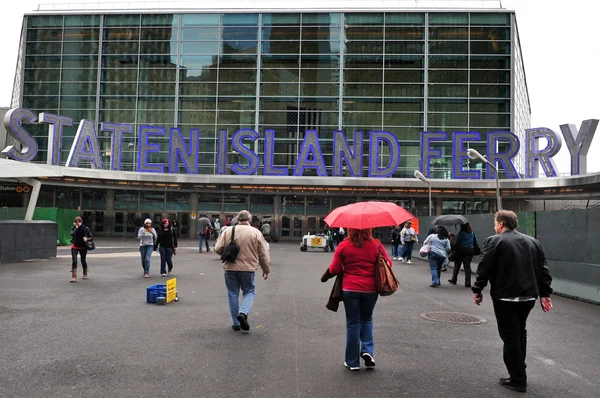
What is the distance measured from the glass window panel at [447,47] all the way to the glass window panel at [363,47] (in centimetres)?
462

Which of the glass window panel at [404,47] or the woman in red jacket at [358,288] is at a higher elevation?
the glass window panel at [404,47]

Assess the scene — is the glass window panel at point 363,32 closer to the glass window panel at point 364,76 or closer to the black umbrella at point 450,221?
the glass window panel at point 364,76

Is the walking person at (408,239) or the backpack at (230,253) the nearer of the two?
the backpack at (230,253)

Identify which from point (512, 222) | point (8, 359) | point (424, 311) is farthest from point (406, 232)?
point (8, 359)

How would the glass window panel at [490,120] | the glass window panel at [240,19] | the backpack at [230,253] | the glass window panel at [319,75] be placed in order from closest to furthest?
the backpack at [230,253], the glass window panel at [490,120], the glass window panel at [319,75], the glass window panel at [240,19]

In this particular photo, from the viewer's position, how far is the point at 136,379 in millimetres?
5332

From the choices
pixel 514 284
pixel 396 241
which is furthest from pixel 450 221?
pixel 514 284

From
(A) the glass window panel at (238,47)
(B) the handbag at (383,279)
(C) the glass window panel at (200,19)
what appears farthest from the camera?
(C) the glass window panel at (200,19)

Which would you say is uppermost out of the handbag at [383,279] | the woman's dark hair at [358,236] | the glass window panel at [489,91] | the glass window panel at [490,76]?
the glass window panel at [490,76]

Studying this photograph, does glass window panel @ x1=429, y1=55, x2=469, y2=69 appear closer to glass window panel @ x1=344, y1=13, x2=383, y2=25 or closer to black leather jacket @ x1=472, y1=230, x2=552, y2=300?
glass window panel @ x1=344, y1=13, x2=383, y2=25

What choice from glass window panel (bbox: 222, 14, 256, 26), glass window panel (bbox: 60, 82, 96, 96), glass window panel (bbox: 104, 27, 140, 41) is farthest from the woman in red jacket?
glass window panel (bbox: 60, 82, 96, 96)

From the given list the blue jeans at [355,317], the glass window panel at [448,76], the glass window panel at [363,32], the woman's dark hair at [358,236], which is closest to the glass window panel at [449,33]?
the glass window panel at [448,76]

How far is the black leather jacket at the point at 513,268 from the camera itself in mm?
5219

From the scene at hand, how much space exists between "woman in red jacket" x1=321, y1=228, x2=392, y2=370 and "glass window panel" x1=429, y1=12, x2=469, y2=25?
144 ft
